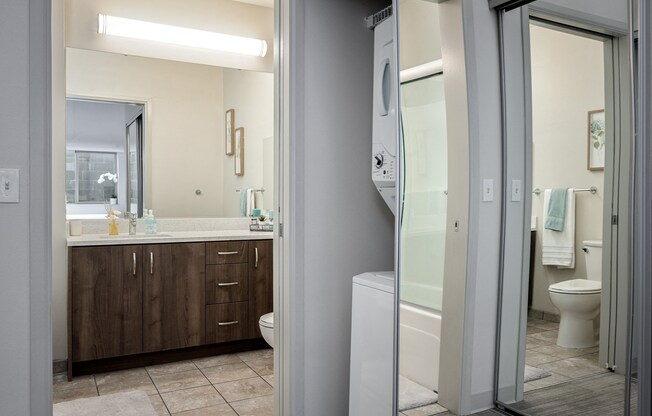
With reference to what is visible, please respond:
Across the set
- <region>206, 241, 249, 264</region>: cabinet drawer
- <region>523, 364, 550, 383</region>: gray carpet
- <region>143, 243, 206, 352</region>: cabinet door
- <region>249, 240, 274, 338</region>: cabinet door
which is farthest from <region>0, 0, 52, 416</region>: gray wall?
<region>249, 240, 274, 338</region>: cabinet door

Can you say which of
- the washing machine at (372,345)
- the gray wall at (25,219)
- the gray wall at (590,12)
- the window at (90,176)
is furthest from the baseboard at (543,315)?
the window at (90,176)

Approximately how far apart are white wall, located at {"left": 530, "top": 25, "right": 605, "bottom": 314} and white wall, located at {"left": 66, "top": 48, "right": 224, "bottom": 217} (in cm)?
293

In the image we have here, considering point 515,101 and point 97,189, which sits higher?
point 515,101

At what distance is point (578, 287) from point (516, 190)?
0.32 meters

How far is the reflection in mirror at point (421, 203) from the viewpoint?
5.53 feet

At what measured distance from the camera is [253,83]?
161 inches

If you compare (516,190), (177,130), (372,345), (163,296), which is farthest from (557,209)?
(177,130)

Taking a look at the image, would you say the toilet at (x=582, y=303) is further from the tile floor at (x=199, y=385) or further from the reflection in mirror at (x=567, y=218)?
the tile floor at (x=199, y=385)

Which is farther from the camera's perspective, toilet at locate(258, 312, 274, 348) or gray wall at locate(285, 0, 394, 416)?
toilet at locate(258, 312, 274, 348)

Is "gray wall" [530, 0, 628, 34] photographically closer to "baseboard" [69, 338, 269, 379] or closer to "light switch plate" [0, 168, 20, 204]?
"light switch plate" [0, 168, 20, 204]

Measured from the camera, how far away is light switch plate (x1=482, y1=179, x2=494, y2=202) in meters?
1.55

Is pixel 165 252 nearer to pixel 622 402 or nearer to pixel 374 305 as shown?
pixel 374 305

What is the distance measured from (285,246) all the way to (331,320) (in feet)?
1.27

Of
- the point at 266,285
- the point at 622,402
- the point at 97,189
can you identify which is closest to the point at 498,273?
the point at 622,402
